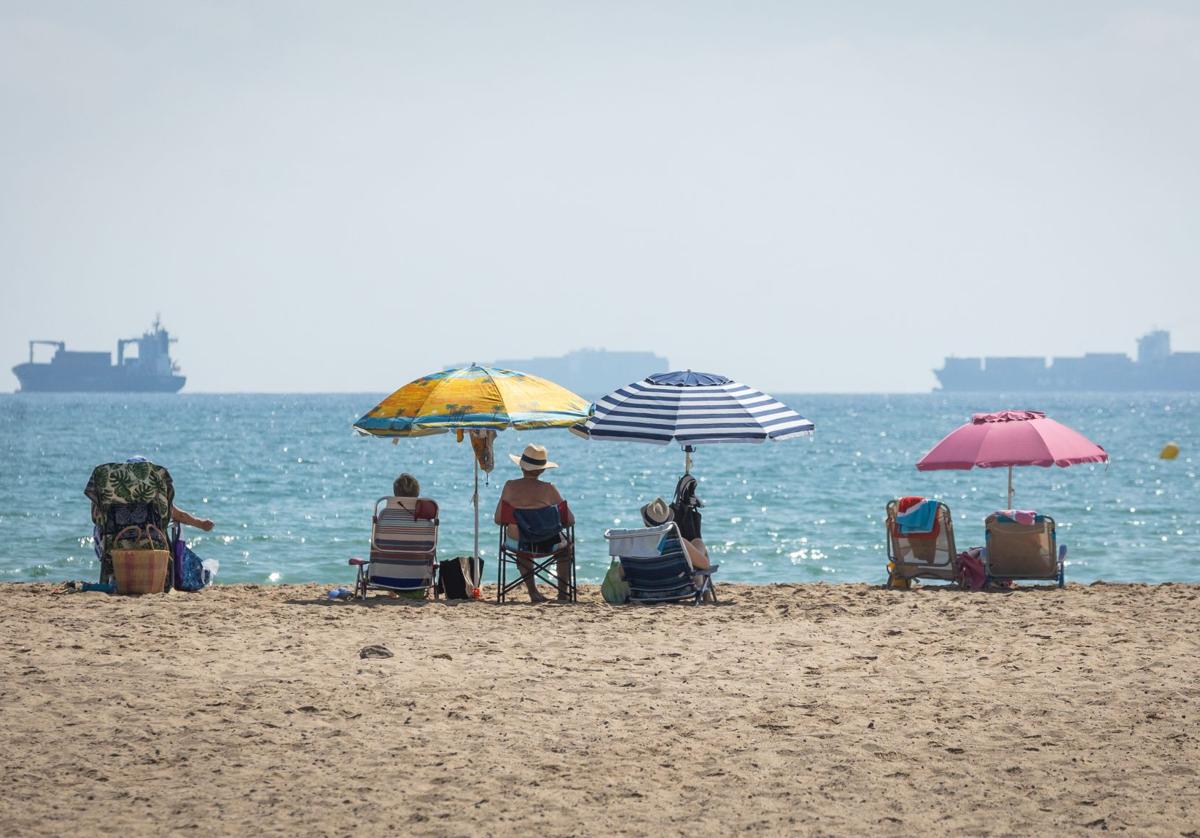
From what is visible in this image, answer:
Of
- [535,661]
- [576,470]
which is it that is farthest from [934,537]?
[576,470]

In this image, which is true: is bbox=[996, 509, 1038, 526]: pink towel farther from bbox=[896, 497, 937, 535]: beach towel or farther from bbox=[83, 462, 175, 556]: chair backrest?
bbox=[83, 462, 175, 556]: chair backrest

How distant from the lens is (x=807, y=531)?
21.9 m

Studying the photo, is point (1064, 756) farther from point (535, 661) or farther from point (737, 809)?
point (535, 661)

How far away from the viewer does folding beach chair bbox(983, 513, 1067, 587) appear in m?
10.6

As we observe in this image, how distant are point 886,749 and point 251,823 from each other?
8.68 feet

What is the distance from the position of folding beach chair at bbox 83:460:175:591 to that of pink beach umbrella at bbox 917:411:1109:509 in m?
5.62

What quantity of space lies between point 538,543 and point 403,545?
98cm

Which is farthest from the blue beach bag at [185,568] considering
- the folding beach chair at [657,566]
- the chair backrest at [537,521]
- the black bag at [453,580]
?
the folding beach chair at [657,566]

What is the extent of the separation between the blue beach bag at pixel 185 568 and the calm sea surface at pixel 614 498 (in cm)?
508

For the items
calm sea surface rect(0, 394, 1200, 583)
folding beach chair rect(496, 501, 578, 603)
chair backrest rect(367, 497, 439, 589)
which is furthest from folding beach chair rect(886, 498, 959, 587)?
calm sea surface rect(0, 394, 1200, 583)

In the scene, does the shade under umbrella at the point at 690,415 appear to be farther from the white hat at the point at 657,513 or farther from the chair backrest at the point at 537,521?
the chair backrest at the point at 537,521

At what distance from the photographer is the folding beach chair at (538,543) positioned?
1003 cm

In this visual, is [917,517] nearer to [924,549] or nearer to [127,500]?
[924,549]

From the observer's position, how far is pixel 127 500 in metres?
10.0
